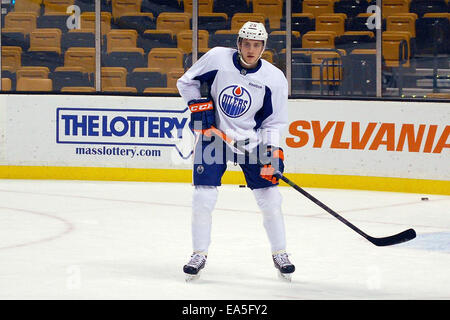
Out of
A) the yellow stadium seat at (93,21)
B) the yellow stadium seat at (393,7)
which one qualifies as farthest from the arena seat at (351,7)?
the yellow stadium seat at (93,21)

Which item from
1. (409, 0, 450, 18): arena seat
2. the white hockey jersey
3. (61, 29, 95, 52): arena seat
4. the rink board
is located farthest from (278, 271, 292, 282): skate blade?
(61, 29, 95, 52): arena seat

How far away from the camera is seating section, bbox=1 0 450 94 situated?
929 centimetres

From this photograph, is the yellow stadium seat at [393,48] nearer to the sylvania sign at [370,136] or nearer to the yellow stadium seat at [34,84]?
the sylvania sign at [370,136]

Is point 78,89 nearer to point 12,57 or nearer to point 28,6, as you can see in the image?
point 12,57

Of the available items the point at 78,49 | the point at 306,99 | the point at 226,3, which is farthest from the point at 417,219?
the point at 78,49

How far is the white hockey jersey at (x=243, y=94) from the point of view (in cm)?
486

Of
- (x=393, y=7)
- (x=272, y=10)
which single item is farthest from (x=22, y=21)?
(x=393, y=7)

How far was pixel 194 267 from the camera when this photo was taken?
4789 mm

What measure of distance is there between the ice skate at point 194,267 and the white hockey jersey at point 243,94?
59 centimetres

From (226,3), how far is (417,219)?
3.59 m

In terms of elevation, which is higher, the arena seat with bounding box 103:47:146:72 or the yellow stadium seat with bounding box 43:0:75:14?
the yellow stadium seat with bounding box 43:0:75:14

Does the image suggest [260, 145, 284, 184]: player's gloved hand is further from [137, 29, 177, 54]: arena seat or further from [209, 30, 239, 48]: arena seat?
[137, 29, 177, 54]: arena seat

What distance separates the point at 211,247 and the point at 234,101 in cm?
131
